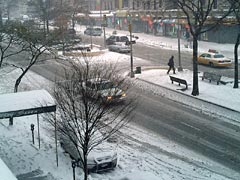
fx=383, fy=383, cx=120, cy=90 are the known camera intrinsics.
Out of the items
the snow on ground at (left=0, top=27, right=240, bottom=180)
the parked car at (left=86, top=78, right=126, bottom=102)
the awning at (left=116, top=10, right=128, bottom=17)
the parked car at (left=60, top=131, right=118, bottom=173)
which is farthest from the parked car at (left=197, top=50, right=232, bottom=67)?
the awning at (left=116, top=10, right=128, bottom=17)

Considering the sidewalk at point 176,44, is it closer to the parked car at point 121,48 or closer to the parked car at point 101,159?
the parked car at point 121,48

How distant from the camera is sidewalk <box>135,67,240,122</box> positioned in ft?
72.8

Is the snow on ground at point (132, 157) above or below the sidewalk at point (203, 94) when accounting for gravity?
below

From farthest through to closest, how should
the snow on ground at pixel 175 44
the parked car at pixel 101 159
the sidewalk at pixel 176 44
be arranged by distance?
the snow on ground at pixel 175 44, the sidewalk at pixel 176 44, the parked car at pixel 101 159

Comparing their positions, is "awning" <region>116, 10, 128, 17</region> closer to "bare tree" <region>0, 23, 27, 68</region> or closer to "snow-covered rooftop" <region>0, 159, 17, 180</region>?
"bare tree" <region>0, 23, 27, 68</region>

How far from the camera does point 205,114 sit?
2155 cm

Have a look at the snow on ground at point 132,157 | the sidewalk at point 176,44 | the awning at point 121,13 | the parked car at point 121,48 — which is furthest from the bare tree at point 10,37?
the awning at point 121,13

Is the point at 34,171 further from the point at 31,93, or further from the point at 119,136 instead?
the point at 119,136

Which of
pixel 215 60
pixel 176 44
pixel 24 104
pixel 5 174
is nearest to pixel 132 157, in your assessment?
pixel 24 104

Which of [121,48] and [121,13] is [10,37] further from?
[121,13]

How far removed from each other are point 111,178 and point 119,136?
4371 mm

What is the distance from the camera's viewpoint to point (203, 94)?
2523cm

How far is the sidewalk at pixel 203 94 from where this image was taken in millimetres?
22203

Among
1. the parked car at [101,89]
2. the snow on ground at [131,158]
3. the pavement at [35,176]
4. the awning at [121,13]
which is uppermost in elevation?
the awning at [121,13]
